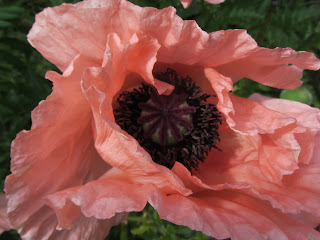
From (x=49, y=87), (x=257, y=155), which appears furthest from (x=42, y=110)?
(x=49, y=87)

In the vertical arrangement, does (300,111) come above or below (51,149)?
below

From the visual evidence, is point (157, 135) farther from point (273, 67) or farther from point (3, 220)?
point (3, 220)

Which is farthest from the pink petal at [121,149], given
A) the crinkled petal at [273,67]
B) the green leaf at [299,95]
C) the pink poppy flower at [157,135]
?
the green leaf at [299,95]

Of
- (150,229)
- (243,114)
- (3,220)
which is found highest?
(243,114)

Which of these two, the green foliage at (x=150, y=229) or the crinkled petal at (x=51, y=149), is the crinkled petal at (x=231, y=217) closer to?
the crinkled petal at (x=51, y=149)

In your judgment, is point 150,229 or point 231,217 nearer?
point 231,217

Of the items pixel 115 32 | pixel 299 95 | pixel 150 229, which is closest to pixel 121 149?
pixel 115 32

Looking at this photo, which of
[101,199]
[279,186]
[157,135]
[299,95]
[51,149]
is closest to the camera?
[101,199]

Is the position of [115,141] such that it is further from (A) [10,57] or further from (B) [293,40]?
(B) [293,40]
